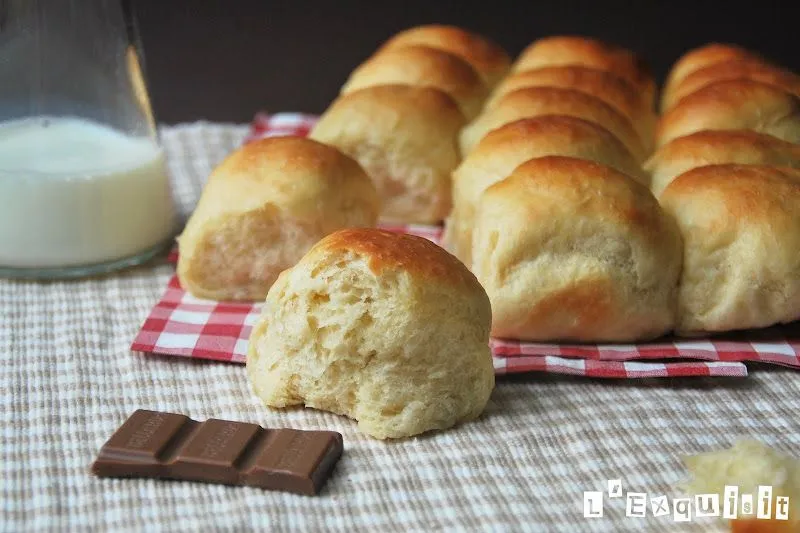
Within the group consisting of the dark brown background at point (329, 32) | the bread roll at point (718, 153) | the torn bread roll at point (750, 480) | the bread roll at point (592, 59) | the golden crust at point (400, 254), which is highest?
the bread roll at point (718, 153)

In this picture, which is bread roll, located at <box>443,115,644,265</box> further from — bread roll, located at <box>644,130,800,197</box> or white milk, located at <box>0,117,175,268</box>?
white milk, located at <box>0,117,175,268</box>

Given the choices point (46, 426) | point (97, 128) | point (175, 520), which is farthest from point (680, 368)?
point (97, 128)

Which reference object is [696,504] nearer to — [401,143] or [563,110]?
[563,110]

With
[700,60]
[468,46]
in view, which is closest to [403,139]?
[468,46]

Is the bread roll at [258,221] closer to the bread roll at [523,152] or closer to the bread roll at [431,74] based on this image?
the bread roll at [523,152]

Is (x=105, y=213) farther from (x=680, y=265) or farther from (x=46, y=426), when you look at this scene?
(x=680, y=265)

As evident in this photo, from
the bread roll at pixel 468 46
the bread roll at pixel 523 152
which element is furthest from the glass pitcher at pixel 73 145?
the bread roll at pixel 468 46
